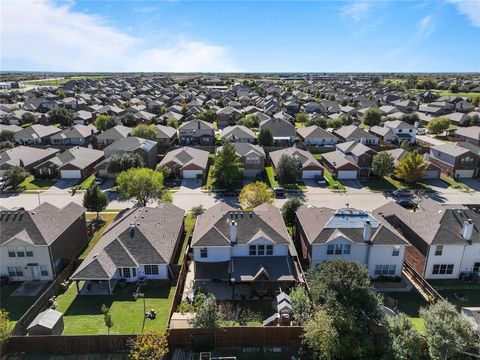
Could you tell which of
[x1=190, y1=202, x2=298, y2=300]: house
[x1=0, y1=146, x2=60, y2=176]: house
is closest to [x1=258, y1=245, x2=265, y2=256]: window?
[x1=190, y1=202, x2=298, y2=300]: house

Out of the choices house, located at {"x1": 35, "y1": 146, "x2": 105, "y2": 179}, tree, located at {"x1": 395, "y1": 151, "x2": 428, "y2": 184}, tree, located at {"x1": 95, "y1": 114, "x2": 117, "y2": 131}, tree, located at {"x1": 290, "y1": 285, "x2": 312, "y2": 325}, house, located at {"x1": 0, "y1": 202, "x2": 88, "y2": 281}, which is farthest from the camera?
tree, located at {"x1": 95, "y1": 114, "x2": 117, "y2": 131}

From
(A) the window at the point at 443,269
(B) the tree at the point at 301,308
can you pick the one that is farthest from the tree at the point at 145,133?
(A) the window at the point at 443,269

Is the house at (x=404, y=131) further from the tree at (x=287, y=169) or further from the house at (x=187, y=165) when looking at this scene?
the house at (x=187, y=165)

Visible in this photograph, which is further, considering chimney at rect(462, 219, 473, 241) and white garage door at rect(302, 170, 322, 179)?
white garage door at rect(302, 170, 322, 179)

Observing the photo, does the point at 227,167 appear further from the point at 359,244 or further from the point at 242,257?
the point at 359,244

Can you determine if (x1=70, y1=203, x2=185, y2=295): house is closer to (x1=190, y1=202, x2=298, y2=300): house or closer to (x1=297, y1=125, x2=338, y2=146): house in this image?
(x1=190, y1=202, x2=298, y2=300): house

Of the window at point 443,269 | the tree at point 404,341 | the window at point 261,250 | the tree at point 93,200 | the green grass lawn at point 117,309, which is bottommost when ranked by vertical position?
the green grass lawn at point 117,309

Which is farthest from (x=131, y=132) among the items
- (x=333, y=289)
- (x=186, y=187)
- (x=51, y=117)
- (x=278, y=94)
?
(x=278, y=94)
